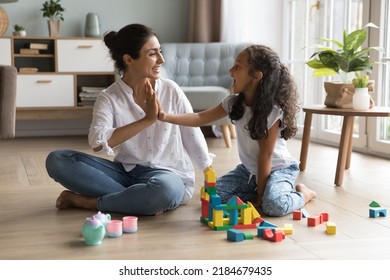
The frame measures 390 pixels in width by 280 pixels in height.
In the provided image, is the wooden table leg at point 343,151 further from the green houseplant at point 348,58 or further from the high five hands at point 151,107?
the high five hands at point 151,107

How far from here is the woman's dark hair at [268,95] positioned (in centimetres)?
243

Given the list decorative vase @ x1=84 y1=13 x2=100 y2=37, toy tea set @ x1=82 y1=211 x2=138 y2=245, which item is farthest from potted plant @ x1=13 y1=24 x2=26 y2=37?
toy tea set @ x1=82 y1=211 x2=138 y2=245

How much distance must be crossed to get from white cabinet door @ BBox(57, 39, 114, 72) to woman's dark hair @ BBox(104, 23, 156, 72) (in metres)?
2.74

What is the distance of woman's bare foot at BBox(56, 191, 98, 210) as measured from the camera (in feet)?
8.03

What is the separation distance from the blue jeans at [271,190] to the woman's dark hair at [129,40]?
2.12 ft

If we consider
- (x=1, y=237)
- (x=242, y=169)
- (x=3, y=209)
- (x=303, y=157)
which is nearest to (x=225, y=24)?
(x=303, y=157)

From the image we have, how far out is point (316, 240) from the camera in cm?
201

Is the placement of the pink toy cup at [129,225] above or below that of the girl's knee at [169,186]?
below

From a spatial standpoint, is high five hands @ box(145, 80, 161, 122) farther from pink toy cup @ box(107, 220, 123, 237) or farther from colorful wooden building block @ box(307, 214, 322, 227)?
colorful wooden building block @ box(307, 214, 322, 227)

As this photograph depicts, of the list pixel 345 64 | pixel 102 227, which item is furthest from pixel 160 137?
pixel 345 64

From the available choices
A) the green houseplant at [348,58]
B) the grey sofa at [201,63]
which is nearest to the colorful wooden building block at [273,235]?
the green houseplant at [348,58]

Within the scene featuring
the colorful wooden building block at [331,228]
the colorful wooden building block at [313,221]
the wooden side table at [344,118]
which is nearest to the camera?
the colorful wooden building block at [331,228]

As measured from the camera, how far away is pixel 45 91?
5.15 meters
